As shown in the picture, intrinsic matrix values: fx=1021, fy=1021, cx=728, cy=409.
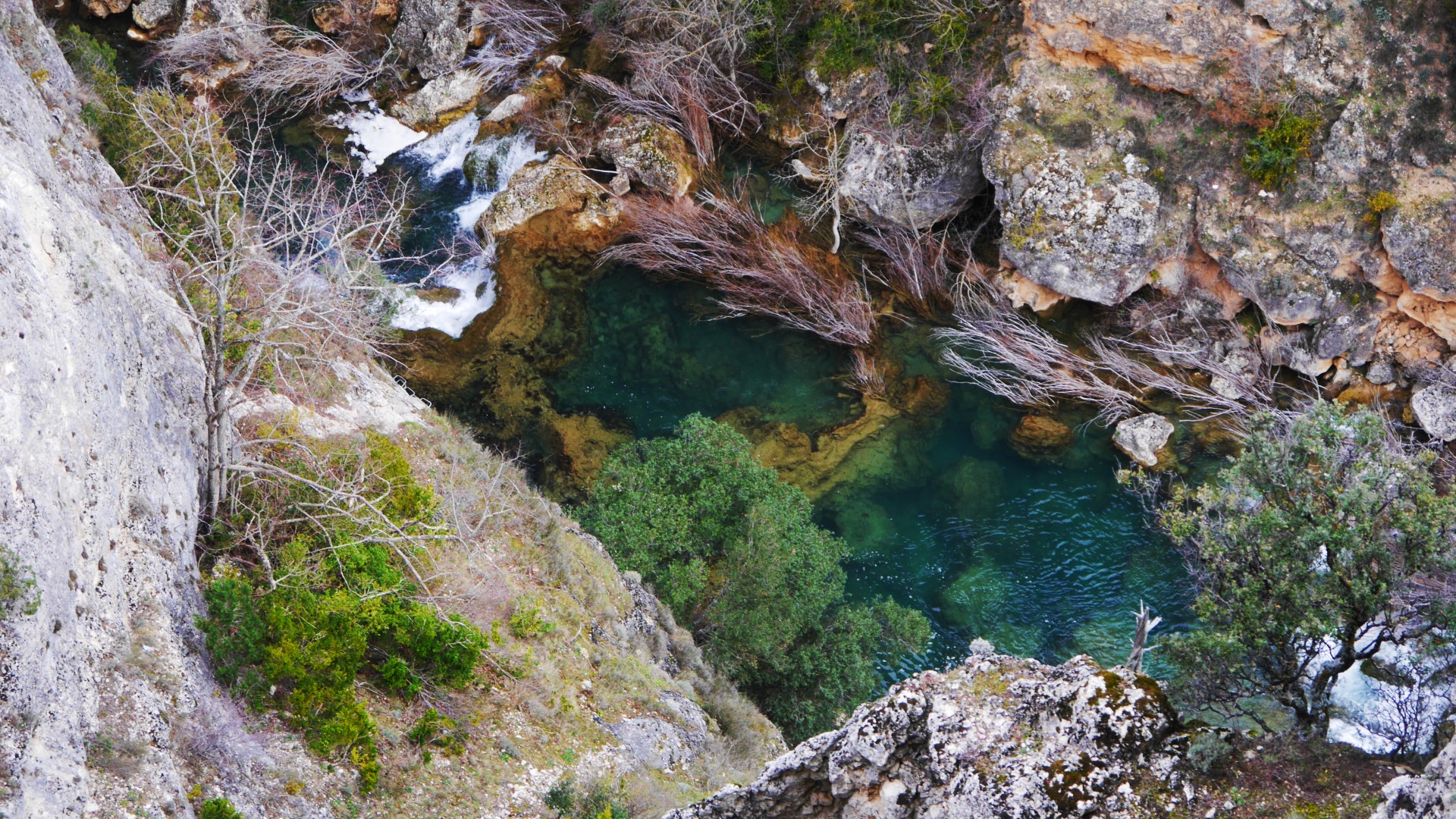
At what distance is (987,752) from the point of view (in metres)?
8.16

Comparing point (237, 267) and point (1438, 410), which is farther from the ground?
point (237, 267)

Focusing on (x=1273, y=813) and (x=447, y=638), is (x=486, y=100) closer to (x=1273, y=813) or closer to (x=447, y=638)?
(x=447, y=638)

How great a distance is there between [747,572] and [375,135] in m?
16.7

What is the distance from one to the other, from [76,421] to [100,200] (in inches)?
198

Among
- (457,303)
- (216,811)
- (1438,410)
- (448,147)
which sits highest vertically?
(448,147)

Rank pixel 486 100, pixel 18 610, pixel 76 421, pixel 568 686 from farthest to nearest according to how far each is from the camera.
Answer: pixel 486 100, pixel 568 686, pixel 76 421, pixel 18 610

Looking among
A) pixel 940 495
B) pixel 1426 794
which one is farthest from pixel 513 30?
pixel 1426 794

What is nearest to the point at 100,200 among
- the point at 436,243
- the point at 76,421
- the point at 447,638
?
the point at 76,421

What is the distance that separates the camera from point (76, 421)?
8.91 meters

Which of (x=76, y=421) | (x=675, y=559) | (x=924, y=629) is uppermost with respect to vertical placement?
(x=76, y=421)

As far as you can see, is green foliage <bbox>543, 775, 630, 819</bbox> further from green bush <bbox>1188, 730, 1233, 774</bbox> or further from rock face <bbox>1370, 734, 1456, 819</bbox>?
rock face <bbox>1370, 734, 1456, 819</bbox>

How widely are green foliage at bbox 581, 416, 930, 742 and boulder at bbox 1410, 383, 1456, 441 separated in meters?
11.8

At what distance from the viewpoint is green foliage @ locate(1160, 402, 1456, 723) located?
10.3m

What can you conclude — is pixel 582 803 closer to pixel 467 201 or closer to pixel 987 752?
pixel 987 752
